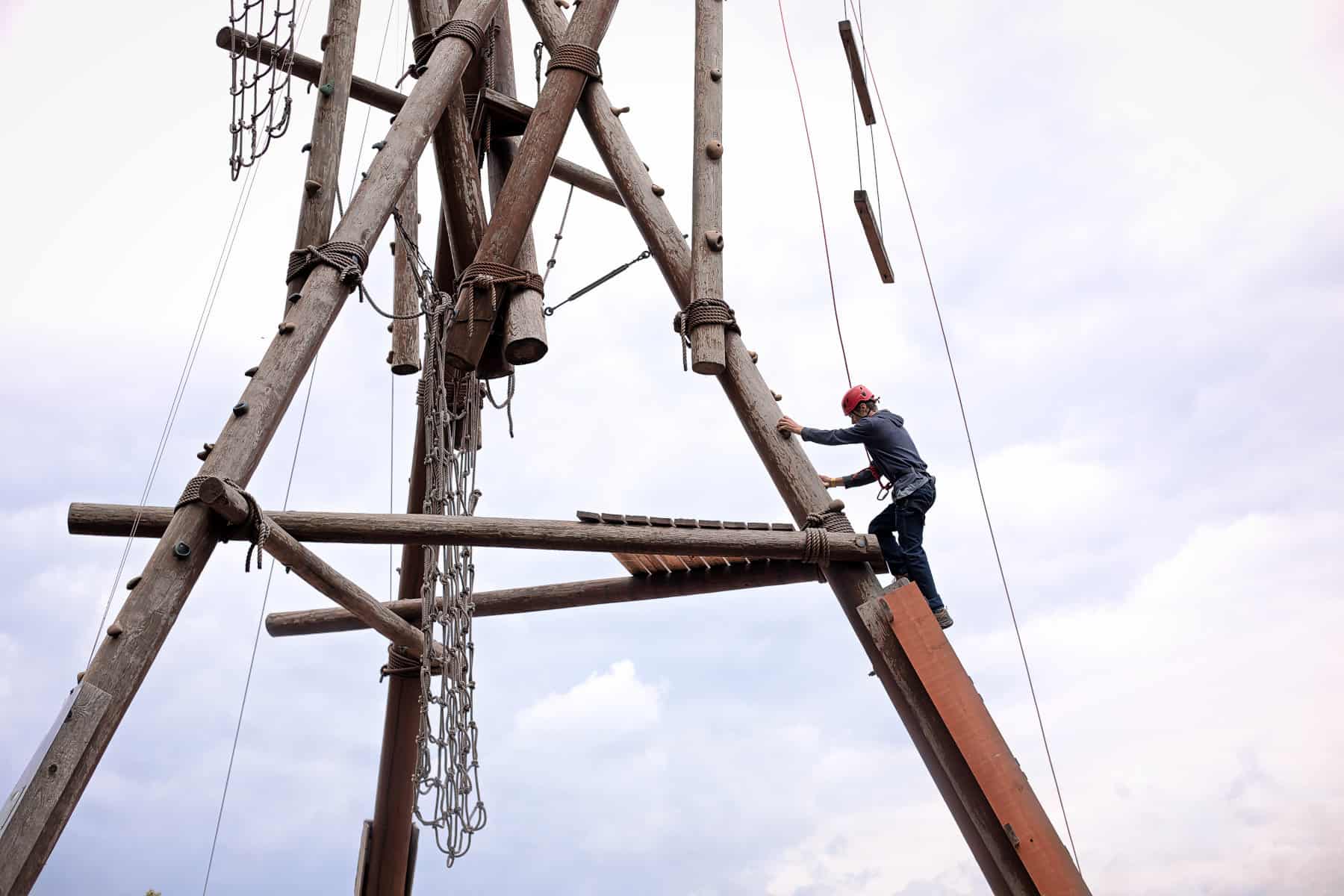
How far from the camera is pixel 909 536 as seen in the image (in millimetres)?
5953

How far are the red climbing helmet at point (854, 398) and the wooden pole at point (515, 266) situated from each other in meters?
1.44

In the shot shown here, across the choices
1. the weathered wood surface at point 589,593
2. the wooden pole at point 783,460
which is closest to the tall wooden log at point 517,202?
the wooden pole at point 783,460

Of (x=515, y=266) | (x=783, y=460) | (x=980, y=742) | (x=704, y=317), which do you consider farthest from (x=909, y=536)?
(x=515, y=266)

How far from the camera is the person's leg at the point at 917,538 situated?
5871 mm

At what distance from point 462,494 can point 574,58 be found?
2279 millimetres

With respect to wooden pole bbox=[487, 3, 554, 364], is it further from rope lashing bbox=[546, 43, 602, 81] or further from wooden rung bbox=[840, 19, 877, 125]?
wooden rung bbox=[840, 19, 877, 125]

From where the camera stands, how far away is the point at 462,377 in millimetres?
6707

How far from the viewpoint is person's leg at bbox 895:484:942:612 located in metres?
→ 5.87

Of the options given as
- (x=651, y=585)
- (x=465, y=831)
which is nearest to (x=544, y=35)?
(x=651, y=585)

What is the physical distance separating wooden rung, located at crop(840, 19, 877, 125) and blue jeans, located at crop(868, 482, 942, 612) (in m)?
2.57

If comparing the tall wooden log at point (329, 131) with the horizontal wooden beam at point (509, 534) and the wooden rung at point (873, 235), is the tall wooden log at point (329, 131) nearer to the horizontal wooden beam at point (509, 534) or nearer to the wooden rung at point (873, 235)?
the horizontal wooden beam at point (509, 534)

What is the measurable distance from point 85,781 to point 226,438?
1.37 meters

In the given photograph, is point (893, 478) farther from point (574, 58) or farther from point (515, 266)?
point (574, 58)

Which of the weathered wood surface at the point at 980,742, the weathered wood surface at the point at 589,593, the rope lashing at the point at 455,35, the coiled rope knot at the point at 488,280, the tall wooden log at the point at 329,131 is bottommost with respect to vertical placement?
the weathered wood surface at the point at 980,742
